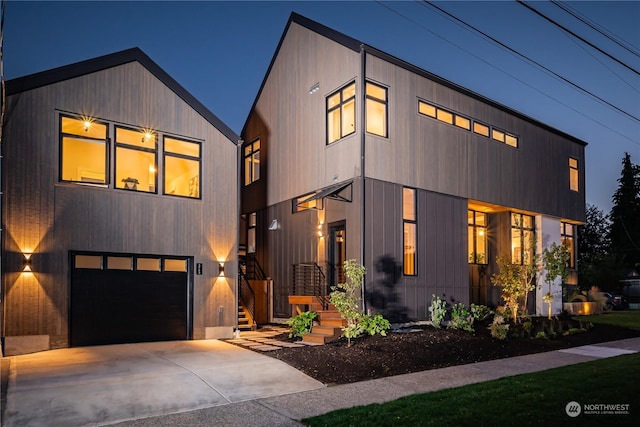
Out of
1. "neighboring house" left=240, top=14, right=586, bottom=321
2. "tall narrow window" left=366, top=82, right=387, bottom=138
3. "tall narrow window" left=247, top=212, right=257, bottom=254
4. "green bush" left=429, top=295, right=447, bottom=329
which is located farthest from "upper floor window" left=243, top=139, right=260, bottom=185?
"green bush" left=429, top=295, right=447, bottom=329

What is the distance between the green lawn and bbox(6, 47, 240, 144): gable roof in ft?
32.2

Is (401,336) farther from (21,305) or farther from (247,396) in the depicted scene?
(21,305)

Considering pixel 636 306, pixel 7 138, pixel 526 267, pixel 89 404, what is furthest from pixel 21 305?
pixel 636 306

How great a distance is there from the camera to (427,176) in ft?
49.4

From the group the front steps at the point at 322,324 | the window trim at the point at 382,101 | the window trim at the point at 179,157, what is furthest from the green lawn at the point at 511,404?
the window trim at the point at 179,157

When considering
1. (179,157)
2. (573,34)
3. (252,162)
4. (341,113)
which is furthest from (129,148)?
(573,34)

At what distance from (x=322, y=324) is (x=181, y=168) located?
18.4ft

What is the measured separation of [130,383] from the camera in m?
8.30

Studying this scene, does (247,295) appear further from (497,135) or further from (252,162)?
(497,135)

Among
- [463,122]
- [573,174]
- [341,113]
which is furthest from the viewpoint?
[573,174]

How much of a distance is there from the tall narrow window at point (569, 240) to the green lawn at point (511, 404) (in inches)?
550

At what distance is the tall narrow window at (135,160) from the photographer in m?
13.0

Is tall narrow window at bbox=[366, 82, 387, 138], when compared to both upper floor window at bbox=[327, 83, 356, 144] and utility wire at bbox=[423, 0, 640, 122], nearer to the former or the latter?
upper floor window at bbox=[327, 83, 356, 144]

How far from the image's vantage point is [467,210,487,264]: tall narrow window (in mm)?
17953
